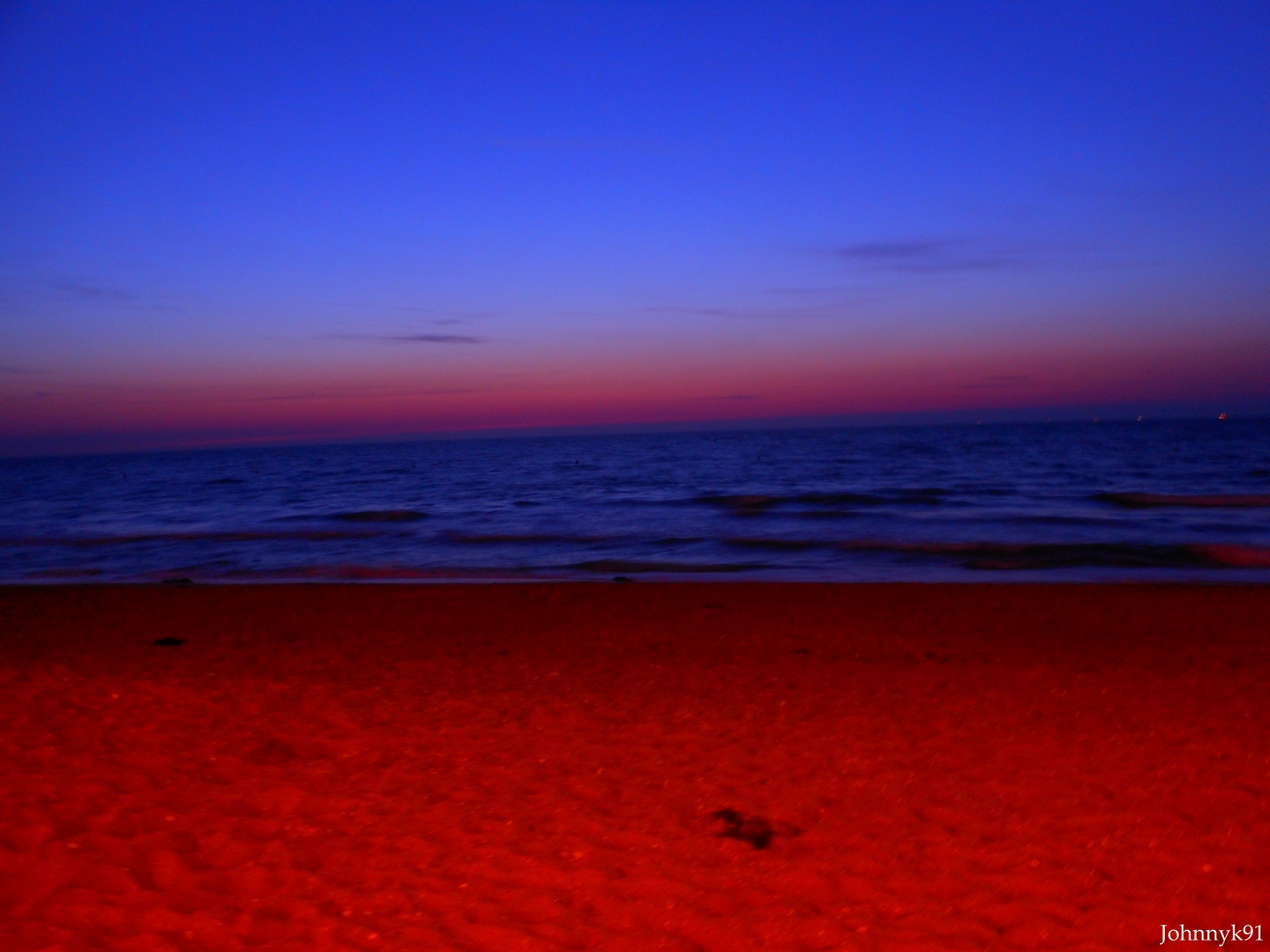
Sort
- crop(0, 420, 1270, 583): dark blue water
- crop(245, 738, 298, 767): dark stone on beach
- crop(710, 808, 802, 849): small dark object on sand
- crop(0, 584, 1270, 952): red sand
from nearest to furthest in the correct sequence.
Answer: crop(0, 584, 1270, 952): red sand → crop(710, 808, 802, 849): small dark object on sand → crop(245, 738, 298, 767): dark stone on beach → crop(0, 420, 1270, 583): dark blue water

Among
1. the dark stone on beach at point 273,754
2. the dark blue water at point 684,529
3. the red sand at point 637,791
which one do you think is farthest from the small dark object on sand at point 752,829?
the dark blue water at point 684,529

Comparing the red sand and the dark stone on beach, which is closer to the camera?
the red sand

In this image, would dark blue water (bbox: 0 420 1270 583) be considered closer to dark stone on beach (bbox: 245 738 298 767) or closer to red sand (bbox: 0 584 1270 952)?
red sand (bbox: 0 584 1270 952)

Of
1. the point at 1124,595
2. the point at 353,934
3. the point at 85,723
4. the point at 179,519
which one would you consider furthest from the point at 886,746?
the point at 179,519

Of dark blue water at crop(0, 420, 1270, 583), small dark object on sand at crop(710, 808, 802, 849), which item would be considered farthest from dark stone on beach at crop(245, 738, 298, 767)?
dark blue water at crop(0, 420, 1270, 583)

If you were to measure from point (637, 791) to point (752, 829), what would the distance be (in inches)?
33.1

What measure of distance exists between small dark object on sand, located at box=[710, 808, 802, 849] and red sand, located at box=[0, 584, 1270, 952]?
35mm

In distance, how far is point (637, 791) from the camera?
5184mm

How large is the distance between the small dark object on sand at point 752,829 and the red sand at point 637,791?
35 millimetres

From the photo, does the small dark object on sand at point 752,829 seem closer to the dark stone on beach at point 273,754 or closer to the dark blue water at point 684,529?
the dark stone on beach at point 273,754

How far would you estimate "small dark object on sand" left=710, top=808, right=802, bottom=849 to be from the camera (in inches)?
178

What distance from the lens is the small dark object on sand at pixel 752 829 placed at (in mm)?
4531

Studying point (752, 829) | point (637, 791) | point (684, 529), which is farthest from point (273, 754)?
point (684, 529)

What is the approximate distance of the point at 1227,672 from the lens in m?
7.70
